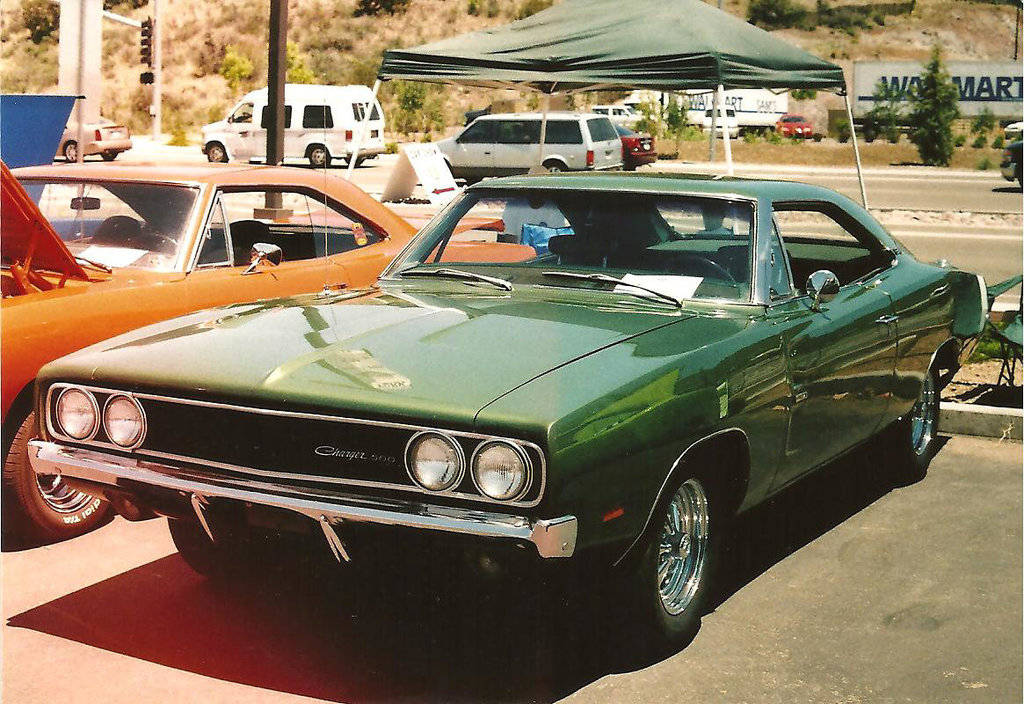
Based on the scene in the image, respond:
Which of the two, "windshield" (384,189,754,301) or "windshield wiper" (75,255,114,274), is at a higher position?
"windshield" (384,189,754,301)

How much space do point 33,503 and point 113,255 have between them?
1.29 m

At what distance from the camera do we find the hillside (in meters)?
66.9

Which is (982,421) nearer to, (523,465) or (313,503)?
(523,465)

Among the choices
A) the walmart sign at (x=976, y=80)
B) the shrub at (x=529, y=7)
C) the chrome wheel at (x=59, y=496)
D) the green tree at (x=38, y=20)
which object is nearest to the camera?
the chrome wheel at (x=59, y=496)

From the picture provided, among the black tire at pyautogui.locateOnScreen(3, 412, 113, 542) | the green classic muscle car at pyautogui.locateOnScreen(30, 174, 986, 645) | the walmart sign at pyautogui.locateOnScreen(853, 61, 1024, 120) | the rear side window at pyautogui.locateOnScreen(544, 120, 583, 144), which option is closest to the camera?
the green classic muscle car at pyautogui.locateOnScreen(30, 174, 986, 645)

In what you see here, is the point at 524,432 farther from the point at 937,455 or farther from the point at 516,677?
the point at 937,455

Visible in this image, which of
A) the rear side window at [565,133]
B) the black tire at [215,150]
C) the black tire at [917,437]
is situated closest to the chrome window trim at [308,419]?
the black tire at [917,437]

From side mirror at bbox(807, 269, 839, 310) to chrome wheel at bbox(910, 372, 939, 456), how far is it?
1.62 meters

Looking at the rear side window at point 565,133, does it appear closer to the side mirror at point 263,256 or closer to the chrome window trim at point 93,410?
the side mirror at point 263,256

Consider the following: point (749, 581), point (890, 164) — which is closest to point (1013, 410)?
point (749, 581)

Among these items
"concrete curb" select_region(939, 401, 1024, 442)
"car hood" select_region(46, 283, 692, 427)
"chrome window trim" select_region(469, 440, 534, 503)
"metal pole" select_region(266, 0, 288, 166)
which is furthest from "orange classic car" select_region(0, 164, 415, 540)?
"metal pole" select_region(266, 0, 288, 166)

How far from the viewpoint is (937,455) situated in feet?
23.0

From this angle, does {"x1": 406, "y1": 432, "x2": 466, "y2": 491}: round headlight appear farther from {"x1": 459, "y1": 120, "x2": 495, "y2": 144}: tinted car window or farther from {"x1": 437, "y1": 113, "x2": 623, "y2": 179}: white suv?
{"x1": 459, "y1": 120, "x2": 495, "y2": 144}: tinted car window

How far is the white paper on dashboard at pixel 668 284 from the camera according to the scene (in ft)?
15.6
